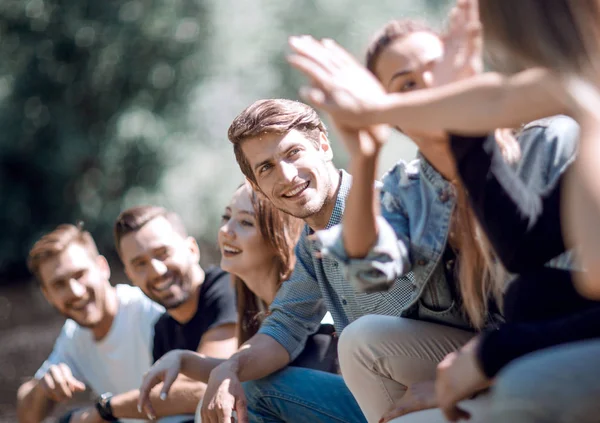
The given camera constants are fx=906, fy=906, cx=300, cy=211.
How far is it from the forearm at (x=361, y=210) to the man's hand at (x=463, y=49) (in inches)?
7.2

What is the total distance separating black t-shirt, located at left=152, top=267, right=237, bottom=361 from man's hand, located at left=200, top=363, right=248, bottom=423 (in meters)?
0.89

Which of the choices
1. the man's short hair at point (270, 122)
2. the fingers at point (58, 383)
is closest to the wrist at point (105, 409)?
the fingers at point (58, 383)

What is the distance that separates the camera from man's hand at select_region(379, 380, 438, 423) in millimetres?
1739

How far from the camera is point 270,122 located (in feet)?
8.00

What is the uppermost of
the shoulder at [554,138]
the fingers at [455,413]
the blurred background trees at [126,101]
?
the blurred background trees at [126,101]

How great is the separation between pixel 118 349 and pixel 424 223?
6.97ft

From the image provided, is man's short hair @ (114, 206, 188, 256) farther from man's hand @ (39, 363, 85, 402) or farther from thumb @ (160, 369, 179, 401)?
thumb @ (160, 369, 179, 401)

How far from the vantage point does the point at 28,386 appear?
342 centimetres

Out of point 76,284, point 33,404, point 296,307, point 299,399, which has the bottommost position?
point 299,399

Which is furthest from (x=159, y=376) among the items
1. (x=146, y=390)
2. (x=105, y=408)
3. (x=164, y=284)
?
(x=164, y=284)

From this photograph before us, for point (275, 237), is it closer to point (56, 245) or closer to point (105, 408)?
point (105, 408)

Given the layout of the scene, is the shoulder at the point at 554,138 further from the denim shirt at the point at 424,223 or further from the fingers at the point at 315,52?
the fingers at the point at 315,52

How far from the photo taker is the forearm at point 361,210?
1490 mm

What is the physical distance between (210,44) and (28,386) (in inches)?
203
